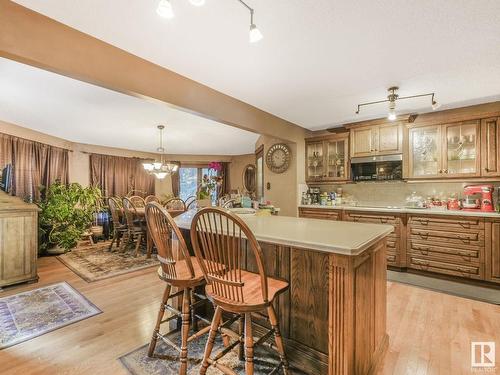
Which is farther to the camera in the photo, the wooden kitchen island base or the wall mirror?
the wall mirror

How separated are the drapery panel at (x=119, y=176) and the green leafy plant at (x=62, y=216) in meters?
1.01

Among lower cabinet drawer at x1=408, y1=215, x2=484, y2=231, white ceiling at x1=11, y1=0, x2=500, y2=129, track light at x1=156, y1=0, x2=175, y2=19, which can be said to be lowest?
lower cabinet drawer at x1=408, y1=215, x2=484, y2=231

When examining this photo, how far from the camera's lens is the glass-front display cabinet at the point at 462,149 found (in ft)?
10.7

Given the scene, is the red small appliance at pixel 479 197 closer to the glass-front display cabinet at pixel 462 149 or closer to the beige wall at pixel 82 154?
the glass-front display cabinet at pixel 462 149

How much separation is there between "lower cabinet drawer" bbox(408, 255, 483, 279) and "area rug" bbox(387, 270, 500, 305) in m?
0.12

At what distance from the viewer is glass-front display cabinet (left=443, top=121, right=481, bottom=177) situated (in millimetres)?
3258

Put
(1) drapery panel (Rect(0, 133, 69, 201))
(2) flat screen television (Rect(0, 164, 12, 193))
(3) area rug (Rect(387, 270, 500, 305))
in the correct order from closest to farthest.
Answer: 1. (3) area rug (Rect(387, 270, 500, 305))
2. (2) flat screen television (Rect(0, 164, 12, 193))
3. (1) drapery panel (Rect(0, 133, 69, 201))

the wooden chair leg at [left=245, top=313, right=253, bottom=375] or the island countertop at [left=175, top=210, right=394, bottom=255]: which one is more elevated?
the island countertop at [left=175, top=210, right=394, bottom=255]

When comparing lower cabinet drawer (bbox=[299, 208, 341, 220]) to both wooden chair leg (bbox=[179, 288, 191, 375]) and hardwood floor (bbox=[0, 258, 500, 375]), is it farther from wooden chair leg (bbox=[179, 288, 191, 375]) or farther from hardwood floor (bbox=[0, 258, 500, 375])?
wooden chair leg (bbox=[179, 288, 191, 375])

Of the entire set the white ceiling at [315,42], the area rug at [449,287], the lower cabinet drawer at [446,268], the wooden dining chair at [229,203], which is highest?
the white ceiling at [315,42]

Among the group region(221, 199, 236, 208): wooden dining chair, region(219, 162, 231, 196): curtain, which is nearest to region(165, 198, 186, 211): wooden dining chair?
region(221, 199, 236, 208): wooden dining chair

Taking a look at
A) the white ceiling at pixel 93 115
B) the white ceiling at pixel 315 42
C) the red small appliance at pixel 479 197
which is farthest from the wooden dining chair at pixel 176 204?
the red small appliance at pixel 479 197

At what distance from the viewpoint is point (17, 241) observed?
10.2ft

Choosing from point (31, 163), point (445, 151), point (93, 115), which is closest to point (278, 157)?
point (445, 151)
